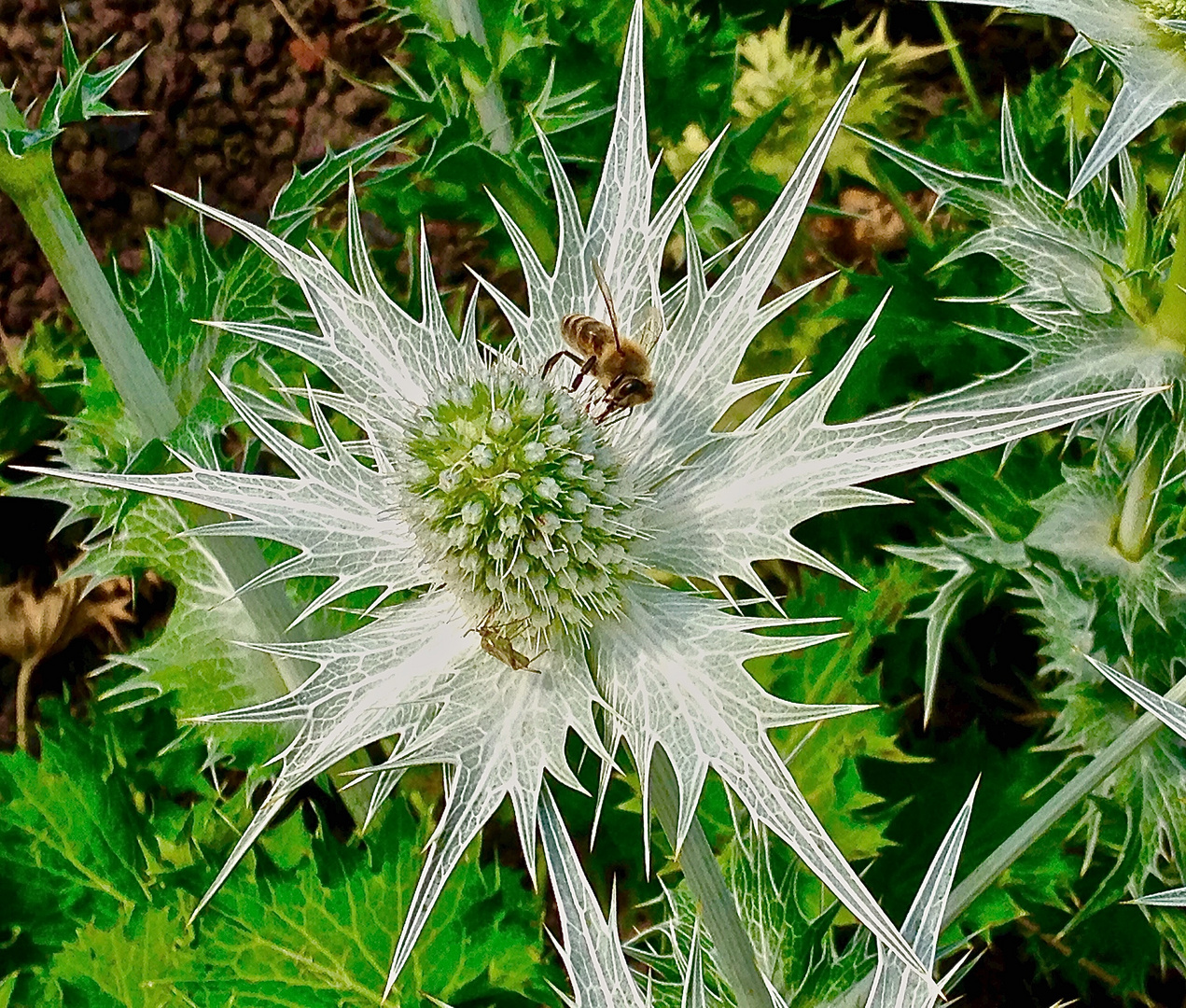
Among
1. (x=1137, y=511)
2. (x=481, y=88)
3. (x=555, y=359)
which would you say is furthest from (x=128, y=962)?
(x=1137, y=511)

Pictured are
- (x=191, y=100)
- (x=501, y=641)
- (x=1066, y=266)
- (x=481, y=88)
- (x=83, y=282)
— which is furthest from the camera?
(x=191, y=100)

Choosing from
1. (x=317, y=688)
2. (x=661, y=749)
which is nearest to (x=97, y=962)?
(x=317, y=688)

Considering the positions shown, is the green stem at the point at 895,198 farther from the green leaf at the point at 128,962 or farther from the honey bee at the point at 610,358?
the green leaf at the point at 128,962

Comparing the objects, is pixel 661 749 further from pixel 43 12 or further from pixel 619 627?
pixel 43 12

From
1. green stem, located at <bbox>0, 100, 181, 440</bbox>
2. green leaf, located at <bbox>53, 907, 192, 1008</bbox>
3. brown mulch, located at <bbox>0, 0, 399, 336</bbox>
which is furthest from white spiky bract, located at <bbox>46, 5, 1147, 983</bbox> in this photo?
brown mulch, located at <bbox>0, 0, 399, 336</bbox>

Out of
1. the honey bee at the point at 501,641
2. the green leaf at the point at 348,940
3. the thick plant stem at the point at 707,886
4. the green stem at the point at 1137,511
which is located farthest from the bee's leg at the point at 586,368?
the green stem at the point at 1137,511

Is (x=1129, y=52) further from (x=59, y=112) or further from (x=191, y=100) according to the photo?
(x=191, y=100)
